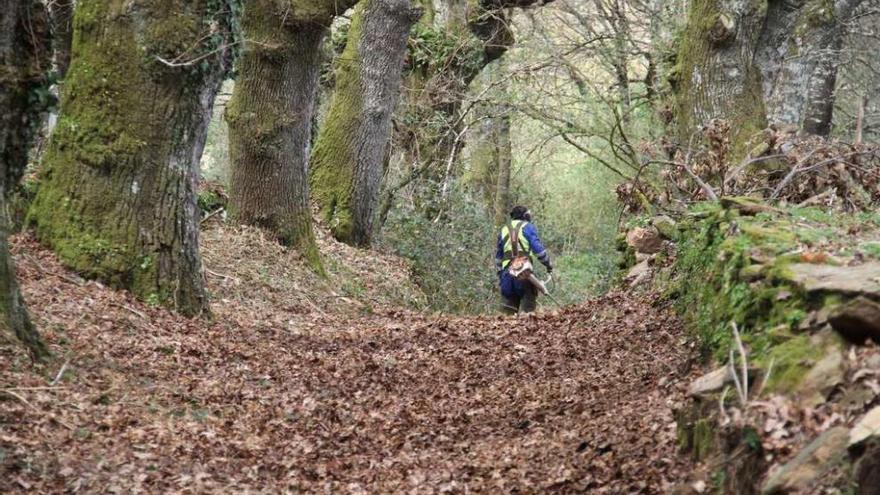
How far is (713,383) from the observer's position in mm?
5125

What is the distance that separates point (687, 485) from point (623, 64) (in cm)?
1664

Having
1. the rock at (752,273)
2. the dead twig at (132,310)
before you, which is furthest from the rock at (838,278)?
the dead twig at (132,310)

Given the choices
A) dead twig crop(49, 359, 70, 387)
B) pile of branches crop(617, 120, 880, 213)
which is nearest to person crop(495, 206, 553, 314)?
pile of branches crop(617, 120, 880, 213)

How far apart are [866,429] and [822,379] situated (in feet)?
2.15

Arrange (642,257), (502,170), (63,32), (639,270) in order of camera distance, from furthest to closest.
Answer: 1. (502,170)
2. (642,257)
3. (63,32)
4. (639,270)

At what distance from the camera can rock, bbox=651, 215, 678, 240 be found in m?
12.6

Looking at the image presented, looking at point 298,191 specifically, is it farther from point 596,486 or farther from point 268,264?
point 596,486

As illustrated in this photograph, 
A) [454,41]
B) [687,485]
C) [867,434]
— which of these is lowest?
[687,485]

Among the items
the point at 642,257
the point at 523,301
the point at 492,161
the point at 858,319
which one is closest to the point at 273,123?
the point at 523,301

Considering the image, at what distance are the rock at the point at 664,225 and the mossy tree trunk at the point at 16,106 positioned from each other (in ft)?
25.1

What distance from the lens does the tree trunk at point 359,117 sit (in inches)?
662

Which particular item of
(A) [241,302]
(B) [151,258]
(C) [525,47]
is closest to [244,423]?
(B) [151,258]

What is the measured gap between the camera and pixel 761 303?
215 inches

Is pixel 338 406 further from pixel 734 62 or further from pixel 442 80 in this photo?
pixel 442 80
